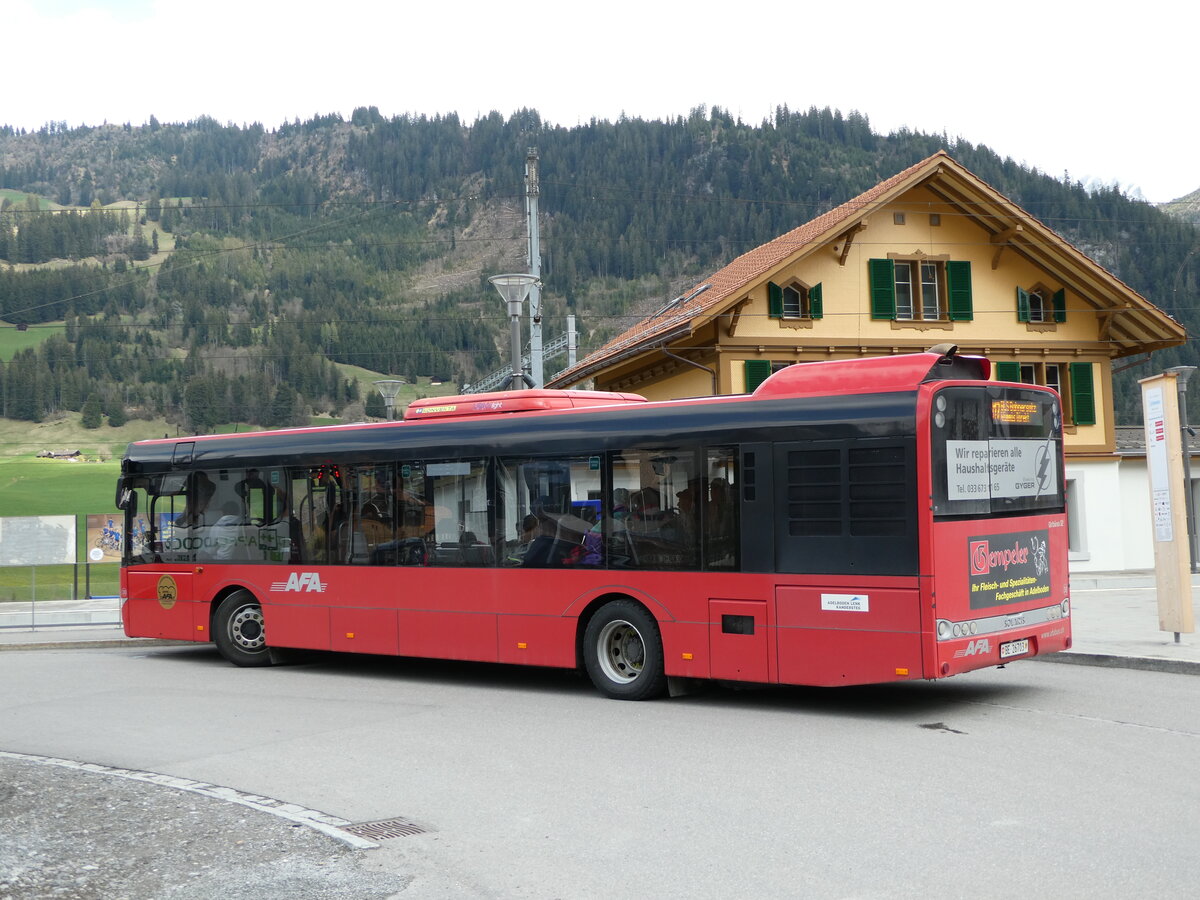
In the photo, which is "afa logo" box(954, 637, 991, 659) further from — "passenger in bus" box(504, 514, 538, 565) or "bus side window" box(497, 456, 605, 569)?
"passenger in bus" box(504, 514, 538, 565)

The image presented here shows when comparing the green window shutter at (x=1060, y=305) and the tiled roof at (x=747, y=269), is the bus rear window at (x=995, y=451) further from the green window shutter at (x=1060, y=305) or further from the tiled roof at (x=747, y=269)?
the green window shutter at (x=1060, y=305)

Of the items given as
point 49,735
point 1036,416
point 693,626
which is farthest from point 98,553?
point 1036,416

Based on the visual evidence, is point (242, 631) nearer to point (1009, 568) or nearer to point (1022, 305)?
point (1009, 568)

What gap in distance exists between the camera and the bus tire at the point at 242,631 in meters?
15.5

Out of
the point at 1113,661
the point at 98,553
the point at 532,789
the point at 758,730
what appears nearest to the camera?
the point at 532,789

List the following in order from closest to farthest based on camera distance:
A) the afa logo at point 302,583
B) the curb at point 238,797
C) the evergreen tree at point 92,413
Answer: the curb at point 238,797
the afa logo at point 302,583
the evergreen tree at point 92,413

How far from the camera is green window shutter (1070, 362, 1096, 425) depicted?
34.1 metres

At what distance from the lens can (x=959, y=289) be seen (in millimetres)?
32969

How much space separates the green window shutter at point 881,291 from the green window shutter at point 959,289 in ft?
5.88

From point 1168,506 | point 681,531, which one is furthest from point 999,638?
point 1168,506

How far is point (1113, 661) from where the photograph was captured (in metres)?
13.7

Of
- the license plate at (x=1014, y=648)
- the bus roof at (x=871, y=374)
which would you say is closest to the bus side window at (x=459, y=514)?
the bus roof at (x=871, y=374)

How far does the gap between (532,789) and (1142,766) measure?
13.0 ft

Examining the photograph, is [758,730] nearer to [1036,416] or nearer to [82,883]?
[1036,416]
